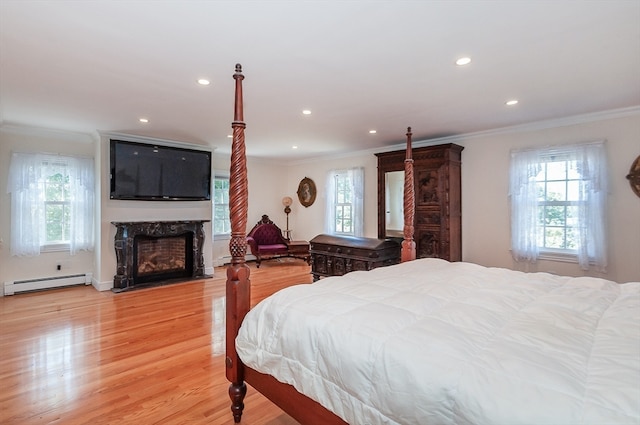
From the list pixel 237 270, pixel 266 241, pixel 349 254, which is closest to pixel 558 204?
pixel 349 254

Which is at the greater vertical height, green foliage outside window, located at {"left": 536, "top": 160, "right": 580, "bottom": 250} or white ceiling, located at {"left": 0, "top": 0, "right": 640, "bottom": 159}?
white ceiling, located at {"left": 0, "top": 0, "right": 640, "bottom": 159}

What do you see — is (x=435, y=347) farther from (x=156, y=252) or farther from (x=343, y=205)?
(x=343, y=205)

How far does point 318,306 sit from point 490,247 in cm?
393

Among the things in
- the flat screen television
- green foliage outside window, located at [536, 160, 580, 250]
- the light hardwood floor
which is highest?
the flat screen television

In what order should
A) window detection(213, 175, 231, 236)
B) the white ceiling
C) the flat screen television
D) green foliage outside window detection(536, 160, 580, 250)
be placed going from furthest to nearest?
window detection(213, 175, 231, 236) → the flat screen television → green foliage outside window detection(536, 160, 580, 250) → the white ceiling

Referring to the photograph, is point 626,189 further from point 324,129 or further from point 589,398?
point 589,398

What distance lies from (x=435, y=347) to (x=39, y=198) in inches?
230

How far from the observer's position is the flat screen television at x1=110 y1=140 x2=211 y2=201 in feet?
16.0

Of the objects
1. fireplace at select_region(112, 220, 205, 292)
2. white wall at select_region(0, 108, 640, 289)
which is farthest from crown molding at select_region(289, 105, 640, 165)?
fireplace at select_region(112, 220, 205, 292)

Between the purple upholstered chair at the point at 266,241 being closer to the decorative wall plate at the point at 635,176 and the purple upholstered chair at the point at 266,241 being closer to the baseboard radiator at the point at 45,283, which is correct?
the baseboard radiator at the point at 45,283

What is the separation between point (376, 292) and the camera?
183 centimetres

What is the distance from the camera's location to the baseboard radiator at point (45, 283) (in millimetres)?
4531

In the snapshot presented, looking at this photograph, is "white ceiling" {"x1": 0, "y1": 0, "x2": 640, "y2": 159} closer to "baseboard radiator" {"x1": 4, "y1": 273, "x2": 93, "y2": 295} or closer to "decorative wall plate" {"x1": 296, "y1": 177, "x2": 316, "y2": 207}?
"baseboard radiator" {"x1": 4, "y1": 273, "x2": 93, "y2": 295}

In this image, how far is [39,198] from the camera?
4672 millimetres
